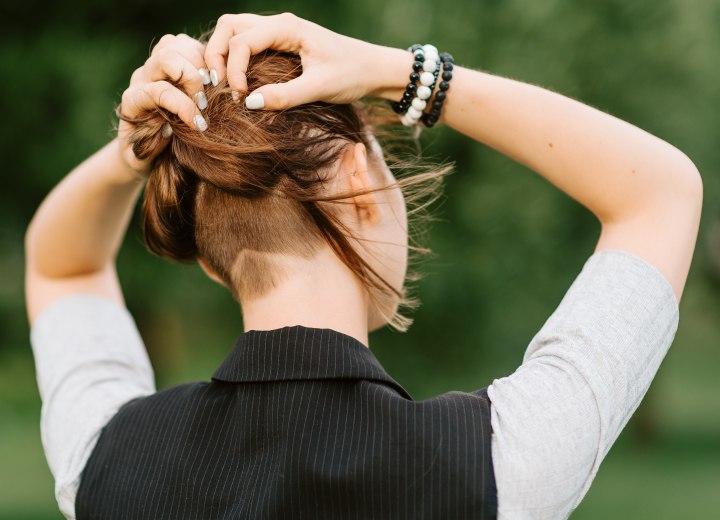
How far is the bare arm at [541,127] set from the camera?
1.35 meters

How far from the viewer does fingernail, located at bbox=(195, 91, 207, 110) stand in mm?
1410

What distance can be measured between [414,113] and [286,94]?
11.7 inches

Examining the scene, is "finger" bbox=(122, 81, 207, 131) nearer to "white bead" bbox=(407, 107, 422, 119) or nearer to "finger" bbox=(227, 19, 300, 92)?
"finger" bbox=(227, 19, 300, 92)

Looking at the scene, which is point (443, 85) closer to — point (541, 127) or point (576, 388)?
point (541, 127)

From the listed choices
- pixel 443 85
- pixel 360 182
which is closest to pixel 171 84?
pixel 360 182

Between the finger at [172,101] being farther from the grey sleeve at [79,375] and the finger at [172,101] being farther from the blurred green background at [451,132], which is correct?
the blurred green background at [451,132]

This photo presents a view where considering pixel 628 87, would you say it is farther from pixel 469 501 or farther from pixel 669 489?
pixel 469 501

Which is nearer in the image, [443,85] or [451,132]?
[443,85]

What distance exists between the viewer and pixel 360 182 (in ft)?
4.70

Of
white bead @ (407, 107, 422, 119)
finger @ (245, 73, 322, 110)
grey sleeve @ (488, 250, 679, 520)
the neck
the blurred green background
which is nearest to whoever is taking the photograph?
grey sleeve @ (488, 250, 679, 520)

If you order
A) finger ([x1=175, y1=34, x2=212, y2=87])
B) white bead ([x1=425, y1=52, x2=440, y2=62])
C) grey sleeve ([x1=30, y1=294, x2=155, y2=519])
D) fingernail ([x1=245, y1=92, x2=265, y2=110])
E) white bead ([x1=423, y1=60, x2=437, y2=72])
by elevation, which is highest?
white bead ([x1=425, y1=52, x2=440, y2=62])

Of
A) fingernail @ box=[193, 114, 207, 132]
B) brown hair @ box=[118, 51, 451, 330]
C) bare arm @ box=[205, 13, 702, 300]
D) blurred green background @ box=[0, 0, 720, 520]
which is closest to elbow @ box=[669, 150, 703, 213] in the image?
bare arm @ box=[205, 13, 702, 300]

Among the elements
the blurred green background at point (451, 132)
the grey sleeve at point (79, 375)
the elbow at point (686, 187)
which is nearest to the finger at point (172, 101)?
the grey sleeve at point (79, 375)

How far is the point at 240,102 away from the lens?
1.39 m
